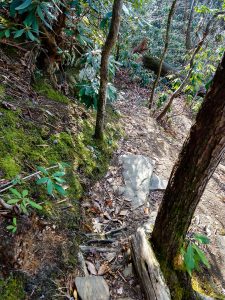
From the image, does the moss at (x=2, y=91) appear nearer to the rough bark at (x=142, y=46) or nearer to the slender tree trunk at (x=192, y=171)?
the slender tree trunk at (x=192, y=171)

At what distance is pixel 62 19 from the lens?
3580 mm

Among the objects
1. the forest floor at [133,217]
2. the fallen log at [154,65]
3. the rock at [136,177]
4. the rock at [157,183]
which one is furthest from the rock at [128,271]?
the fallen log at [154,65]

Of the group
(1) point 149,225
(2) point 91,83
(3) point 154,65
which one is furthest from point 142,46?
(1) point 149,225

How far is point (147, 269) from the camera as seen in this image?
1996 mm

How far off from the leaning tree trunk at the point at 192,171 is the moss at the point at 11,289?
42.1 inches

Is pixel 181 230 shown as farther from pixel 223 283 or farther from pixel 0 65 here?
pixel 0 65

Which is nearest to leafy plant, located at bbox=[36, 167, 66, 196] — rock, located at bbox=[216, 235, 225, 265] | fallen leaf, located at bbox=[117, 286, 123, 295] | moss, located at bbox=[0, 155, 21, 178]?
moss, located at bbox=[0, 155, 21, 178]

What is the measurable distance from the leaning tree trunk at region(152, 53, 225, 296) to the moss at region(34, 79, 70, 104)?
2.43m

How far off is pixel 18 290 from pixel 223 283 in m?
1.92

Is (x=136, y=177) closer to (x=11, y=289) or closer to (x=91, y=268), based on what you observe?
(x=91, y=268)

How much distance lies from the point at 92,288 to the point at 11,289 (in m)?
0.62

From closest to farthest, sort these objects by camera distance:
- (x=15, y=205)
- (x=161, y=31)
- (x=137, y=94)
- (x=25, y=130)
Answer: (x=15, y=205) → (x=25, y=130) → (x=137, y=94) → (x=161, y=31)

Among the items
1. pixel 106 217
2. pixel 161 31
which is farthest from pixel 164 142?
pixel 161 31

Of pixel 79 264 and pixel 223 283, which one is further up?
pixel 79 264
